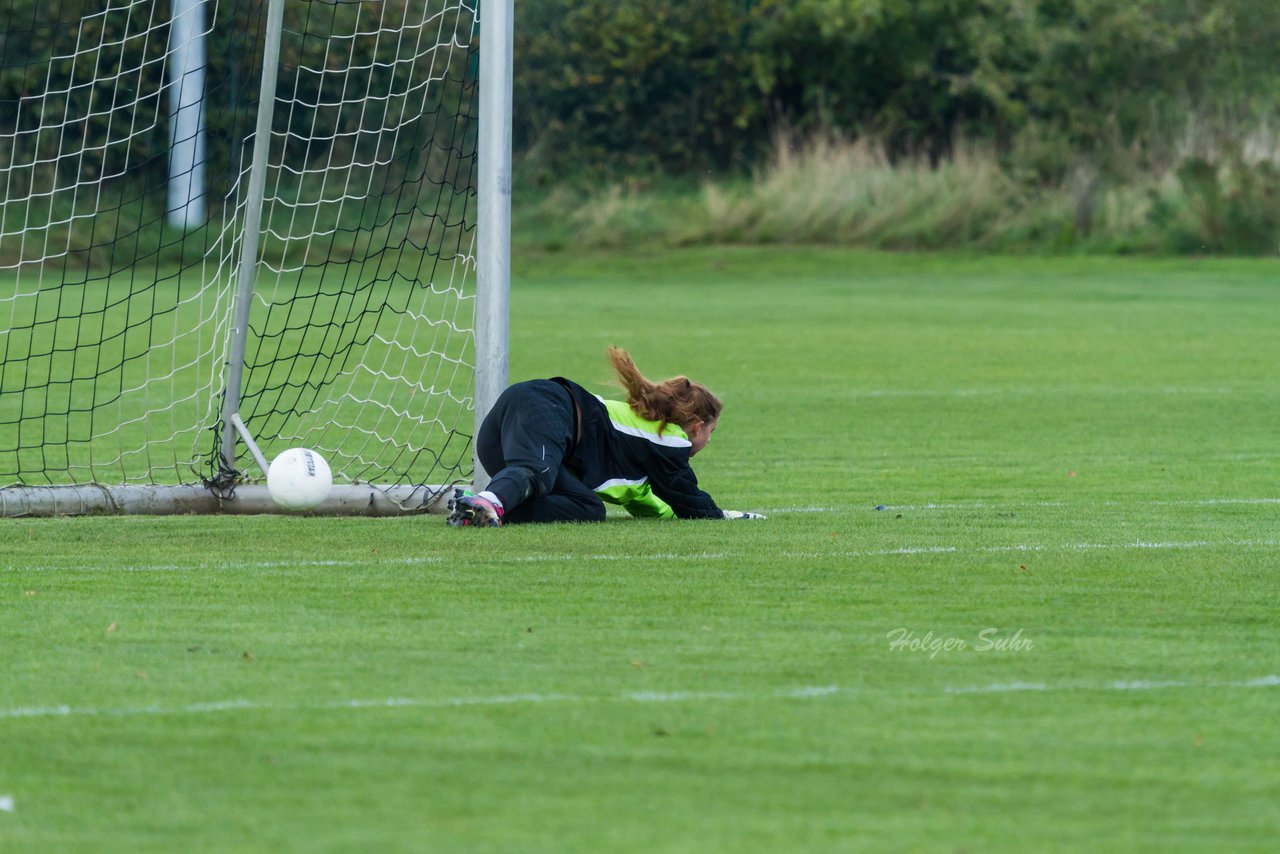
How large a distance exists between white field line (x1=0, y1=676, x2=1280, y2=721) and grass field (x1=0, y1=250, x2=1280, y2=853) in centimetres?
2

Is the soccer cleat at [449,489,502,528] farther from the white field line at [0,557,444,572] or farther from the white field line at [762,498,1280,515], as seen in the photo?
the white field line at [762,498,1280,515]

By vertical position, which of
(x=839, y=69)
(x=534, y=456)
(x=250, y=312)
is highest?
(x=839, y=69)

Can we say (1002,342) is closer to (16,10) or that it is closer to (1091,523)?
(1091,523)

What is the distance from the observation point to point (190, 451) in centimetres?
1163

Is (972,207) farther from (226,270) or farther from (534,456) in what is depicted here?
(534,456)

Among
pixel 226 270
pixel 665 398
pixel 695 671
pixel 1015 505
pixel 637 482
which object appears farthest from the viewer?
pixel 226 270

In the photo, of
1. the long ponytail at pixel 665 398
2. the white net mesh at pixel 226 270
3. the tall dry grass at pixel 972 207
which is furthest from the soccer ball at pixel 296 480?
the tall dry grass at pixel 972 207

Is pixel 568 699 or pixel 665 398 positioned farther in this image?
pixel 665 398

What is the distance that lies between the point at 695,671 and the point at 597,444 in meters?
3.09

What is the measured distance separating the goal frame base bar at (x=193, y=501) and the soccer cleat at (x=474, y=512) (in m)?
0.76

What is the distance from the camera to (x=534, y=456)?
7953 mm

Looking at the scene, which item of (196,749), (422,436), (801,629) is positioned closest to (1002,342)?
(422,436)

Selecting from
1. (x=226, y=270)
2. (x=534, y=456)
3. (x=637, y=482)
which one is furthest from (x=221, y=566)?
(x=226, y=270)

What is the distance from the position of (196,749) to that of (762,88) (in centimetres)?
3558
